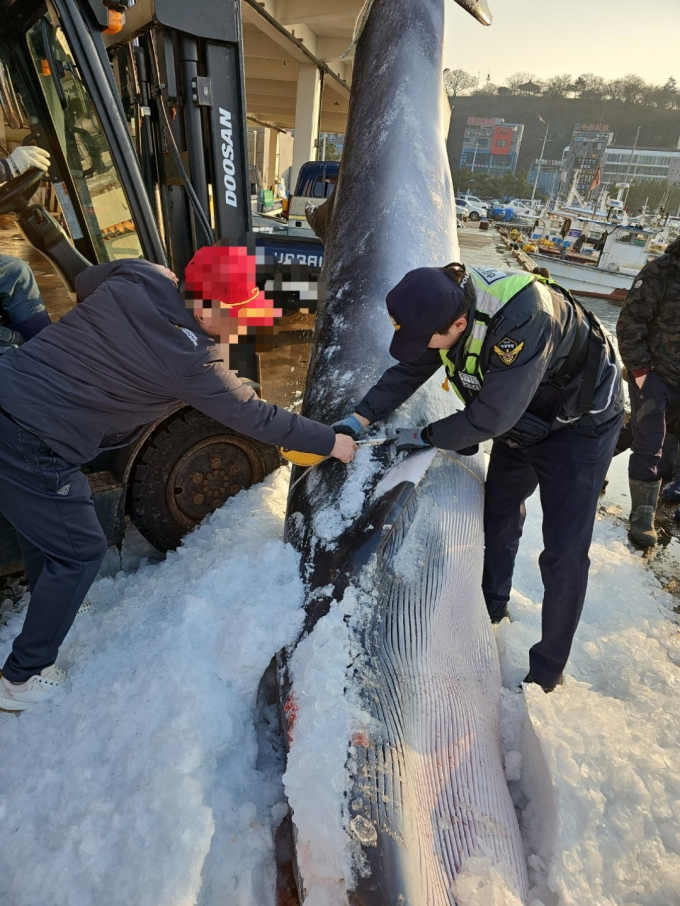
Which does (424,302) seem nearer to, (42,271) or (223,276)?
(223,276)

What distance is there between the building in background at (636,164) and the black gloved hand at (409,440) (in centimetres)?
8144

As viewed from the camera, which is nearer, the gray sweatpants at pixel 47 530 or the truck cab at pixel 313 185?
the gray sweatpants at pixel 47 530

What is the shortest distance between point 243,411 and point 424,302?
2.55 ft

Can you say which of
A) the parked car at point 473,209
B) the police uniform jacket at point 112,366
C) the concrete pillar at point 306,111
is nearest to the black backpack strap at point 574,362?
the police uniform jacket at point 112,366

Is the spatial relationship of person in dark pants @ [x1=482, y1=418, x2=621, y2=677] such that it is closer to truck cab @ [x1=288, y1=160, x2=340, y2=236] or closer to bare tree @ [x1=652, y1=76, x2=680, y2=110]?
truck cab @ [x1=288, y1=160, x2=340, y2=236]

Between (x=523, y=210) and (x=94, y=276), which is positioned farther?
(x=523, y=210)

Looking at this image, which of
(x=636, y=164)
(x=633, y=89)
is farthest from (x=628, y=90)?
(x=636, y=164)

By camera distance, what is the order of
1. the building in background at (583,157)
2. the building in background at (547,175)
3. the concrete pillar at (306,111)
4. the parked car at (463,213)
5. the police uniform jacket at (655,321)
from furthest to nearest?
the building in background at (547,175) → the building in background at (583,157) → the parked car at (463,213) → the concrete pillar at (306,111) → the police uniform jacket at (655,321)

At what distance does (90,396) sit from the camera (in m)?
2.04

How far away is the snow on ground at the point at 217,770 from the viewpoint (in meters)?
1.57

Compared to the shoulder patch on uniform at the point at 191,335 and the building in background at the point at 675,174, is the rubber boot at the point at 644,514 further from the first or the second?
the building in background at the point at 675,174

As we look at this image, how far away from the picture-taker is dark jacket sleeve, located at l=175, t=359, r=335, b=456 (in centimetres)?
205

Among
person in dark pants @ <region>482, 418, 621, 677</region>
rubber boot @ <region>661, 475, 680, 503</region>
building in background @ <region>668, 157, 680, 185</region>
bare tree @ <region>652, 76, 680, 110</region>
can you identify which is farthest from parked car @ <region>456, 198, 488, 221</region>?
bare tree @ <region>652, 76, 680, 110</region>

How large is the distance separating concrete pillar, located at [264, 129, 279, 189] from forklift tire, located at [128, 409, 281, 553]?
85.8 feet
